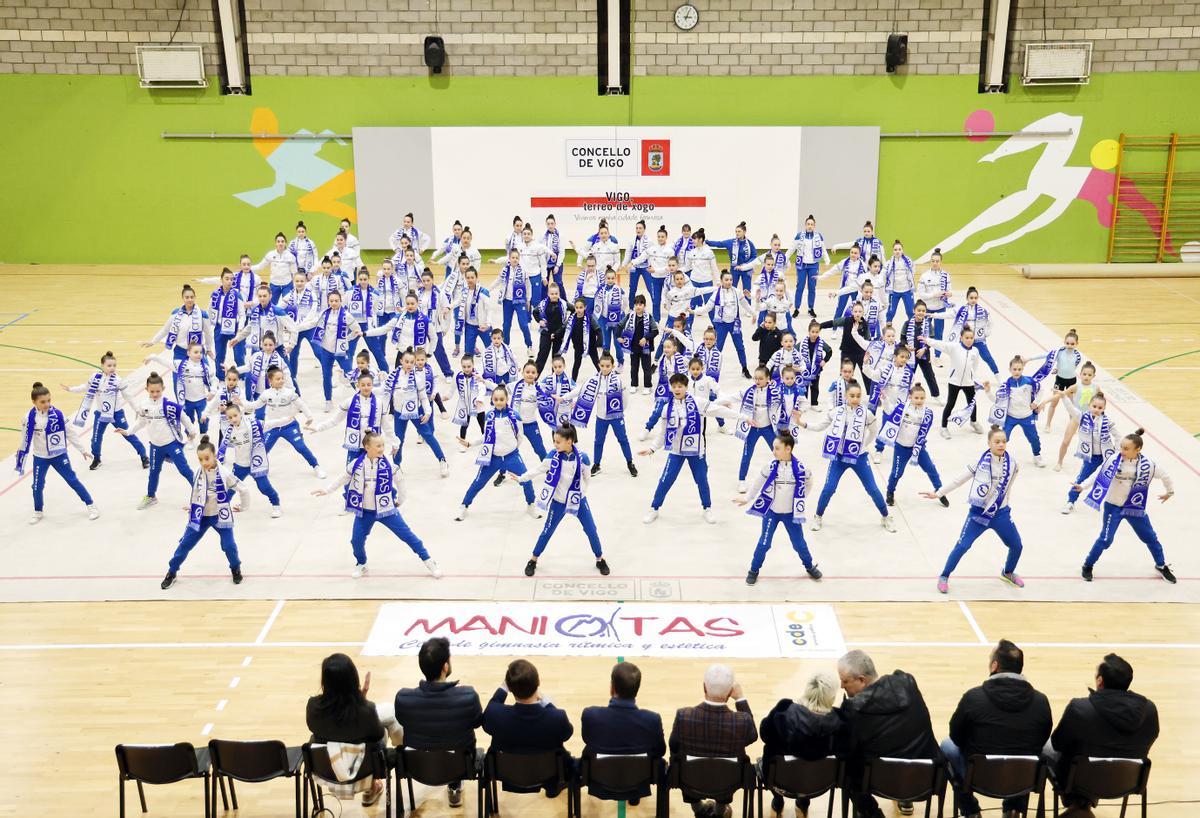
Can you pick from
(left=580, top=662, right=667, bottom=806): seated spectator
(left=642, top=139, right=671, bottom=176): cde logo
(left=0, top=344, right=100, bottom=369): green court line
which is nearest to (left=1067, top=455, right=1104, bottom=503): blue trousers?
(left=580, top=662, right=667, bottom=806): seated spectator

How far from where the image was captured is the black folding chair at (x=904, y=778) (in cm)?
747

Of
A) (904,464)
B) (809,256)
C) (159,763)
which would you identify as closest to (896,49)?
(809,256)

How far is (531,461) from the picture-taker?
16578mm

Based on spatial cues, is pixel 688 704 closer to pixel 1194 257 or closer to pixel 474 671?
pixel 474 671

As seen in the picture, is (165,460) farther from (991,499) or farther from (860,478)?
(991,499)

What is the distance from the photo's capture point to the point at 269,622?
1148 centimetres

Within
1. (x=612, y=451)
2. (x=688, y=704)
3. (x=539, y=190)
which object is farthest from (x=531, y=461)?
(x=539, y=190)

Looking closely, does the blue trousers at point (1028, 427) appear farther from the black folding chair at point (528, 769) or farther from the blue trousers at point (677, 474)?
the black folding chair at point (528, 769)

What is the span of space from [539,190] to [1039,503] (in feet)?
56.1

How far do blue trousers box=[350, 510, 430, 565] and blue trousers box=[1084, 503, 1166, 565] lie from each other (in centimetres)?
735

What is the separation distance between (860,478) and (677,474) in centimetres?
221

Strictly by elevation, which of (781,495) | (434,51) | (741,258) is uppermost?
(434,51)

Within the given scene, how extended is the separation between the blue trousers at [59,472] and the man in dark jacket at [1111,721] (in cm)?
1174

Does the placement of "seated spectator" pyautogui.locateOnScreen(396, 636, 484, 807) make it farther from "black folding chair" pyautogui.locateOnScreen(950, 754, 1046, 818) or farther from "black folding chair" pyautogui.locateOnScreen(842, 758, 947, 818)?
"black folding chair" pyautogui.locateOnScreen(950, 754, 1046, 818)
